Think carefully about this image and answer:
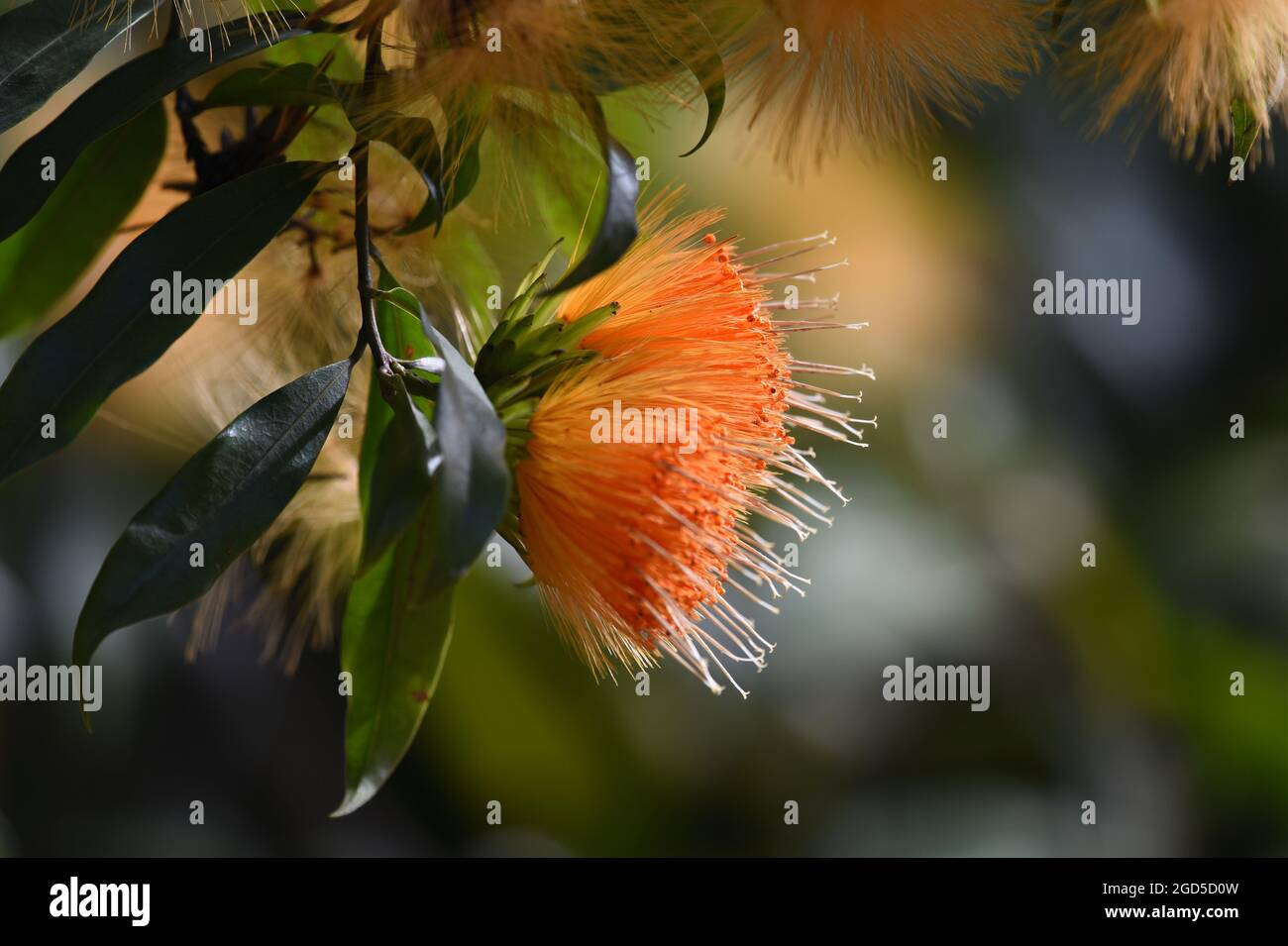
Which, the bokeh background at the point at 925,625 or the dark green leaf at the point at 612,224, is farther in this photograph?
the bokeh background at the point at 925,625

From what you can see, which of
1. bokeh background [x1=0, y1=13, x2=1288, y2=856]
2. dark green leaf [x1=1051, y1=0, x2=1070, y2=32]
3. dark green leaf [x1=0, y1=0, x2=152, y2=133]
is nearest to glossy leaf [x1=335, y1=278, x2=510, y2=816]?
dark green leaf [x1=0, y1=0, x2=152, y2=133]

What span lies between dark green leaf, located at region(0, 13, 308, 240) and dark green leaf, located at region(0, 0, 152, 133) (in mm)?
14

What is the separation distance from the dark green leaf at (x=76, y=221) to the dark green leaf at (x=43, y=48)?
3.5 inches

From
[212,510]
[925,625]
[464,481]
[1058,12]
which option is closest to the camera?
[464,481]

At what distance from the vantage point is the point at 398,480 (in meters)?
0.47

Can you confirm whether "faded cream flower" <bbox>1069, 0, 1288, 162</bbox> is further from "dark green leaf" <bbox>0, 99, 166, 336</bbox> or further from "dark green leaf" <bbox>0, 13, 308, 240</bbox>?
"dark green leaf" <bbox>0, 99, 166, 336</bbox>

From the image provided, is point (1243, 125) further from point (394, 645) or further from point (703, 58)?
point (394, 645)

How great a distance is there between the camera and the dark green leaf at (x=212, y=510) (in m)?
0.52

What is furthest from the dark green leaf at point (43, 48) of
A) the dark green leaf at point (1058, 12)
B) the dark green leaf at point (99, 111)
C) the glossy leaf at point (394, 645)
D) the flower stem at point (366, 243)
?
the dark green leaf at point (1058, 12)

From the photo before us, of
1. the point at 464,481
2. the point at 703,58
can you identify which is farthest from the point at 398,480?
the point at 703,58

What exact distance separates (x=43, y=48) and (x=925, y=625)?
1814 millimetres

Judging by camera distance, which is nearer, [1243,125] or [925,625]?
[1243,125]

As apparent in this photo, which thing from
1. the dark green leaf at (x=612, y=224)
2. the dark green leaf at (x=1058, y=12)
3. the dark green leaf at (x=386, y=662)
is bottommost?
the dark green leaf at (x=386, y=662)

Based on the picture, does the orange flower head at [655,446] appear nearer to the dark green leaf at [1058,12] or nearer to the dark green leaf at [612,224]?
the dark green leaf at [612,224]
